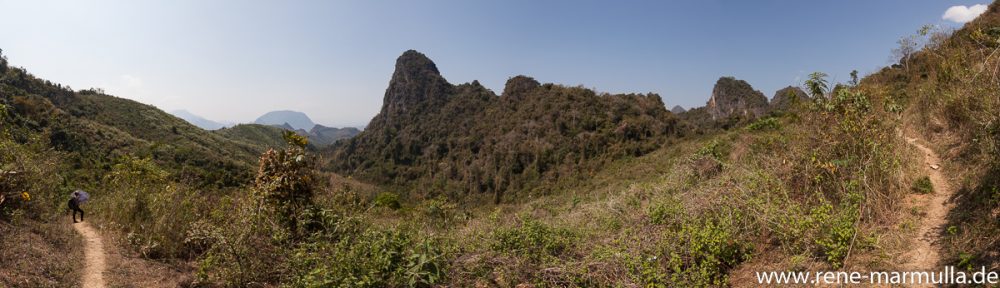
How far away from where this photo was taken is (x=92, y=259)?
5.34 m

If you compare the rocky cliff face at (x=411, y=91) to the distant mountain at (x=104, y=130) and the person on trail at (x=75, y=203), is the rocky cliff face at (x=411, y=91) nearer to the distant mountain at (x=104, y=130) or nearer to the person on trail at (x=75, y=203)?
the distant mountain at (x=104, y=130)

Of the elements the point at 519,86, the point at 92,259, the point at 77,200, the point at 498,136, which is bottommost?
the point at 92,259

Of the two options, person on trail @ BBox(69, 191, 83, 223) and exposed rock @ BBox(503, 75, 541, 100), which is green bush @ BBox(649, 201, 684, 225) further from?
exposed rock @ BBox(503, 75, 541, 100)

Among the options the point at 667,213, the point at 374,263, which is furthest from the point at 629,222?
the point at 374,263

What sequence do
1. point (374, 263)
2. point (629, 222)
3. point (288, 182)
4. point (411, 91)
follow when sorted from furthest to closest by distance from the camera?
point (411, 91) → point (629, 222) → point (288, 182) → point (374, 263)

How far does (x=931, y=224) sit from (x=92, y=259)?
33.1 feet

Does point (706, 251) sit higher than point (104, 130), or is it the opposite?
point (104, 130)

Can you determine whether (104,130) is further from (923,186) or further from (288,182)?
(923,186)

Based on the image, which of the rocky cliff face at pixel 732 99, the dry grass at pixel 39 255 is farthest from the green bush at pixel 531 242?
the rocky cliff face at pixel 732 99

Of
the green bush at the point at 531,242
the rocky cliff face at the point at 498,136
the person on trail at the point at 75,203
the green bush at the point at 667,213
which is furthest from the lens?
the rocky cliff face at the point at 498,136

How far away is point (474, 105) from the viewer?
261 ft

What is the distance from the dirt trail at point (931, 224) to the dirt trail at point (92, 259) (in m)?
8.58

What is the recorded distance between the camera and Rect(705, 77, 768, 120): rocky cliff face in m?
62.8

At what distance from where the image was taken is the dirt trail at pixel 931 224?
3.70 metres
